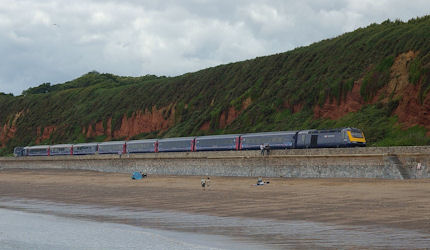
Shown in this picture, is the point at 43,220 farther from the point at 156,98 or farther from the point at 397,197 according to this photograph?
the point at 156,98

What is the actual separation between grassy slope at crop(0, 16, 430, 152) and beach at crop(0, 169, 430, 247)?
19.9 meters

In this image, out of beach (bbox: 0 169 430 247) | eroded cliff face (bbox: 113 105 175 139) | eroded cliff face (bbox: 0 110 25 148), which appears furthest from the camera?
eroded cliff face (bbox: 0 110 25 148)

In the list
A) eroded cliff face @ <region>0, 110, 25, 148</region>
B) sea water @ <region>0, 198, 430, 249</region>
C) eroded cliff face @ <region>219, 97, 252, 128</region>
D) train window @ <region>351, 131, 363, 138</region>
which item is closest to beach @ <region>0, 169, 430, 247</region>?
sea water @ <region>0, 198, 430, 249</region>

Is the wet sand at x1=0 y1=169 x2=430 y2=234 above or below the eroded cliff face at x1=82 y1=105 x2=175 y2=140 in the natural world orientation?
below

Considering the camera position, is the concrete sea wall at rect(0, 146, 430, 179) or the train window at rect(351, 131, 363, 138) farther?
the train window at rect(351, 131, 363, 138)

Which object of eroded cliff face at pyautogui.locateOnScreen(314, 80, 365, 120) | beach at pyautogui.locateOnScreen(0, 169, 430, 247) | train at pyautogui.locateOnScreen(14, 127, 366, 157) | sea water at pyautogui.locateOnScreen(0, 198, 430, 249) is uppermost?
eroded cliff face at pyautogui.locateOnScreen(314, 80, 365, 120)

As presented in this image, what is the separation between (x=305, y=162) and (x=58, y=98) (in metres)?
102

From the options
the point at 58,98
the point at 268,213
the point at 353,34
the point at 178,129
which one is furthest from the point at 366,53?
the point at 58,98

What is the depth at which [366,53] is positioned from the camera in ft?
247

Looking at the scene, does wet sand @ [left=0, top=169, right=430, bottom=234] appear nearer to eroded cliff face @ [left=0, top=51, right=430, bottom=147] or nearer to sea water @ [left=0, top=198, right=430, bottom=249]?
sea water @ [left=0, top=198, right=430, bottom=249]

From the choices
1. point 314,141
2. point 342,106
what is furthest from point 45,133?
point 314,141

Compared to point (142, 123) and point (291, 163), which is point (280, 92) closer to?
point (142, 123)

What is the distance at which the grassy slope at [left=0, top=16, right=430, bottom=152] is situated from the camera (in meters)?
63.3

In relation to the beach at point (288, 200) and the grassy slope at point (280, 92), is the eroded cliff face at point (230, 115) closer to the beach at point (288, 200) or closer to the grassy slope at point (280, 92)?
the grassy slope at point (280, 92)
